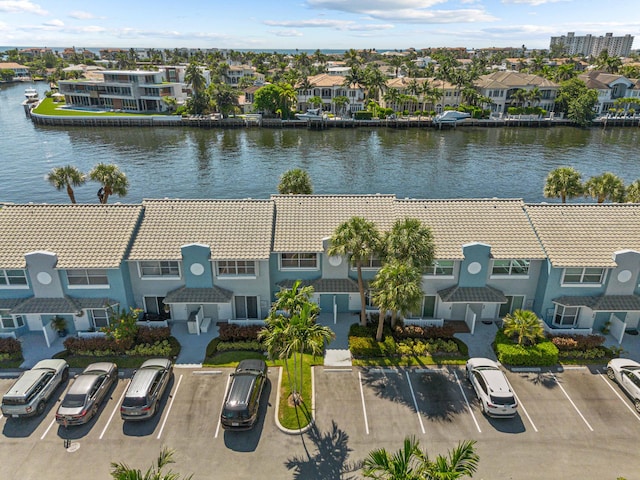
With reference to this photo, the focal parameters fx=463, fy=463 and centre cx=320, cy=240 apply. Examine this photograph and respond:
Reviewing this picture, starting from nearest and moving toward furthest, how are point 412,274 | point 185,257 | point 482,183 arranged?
point 412,274 < point 185,257 < point 482,183

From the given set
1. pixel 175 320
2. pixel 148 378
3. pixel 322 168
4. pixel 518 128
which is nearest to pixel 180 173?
pixel 322 168

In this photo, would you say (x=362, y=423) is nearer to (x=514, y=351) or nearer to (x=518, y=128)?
(x=514, y=351)

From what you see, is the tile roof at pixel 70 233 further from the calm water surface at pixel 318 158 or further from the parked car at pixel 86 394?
the calm water surface at pixel 318 158

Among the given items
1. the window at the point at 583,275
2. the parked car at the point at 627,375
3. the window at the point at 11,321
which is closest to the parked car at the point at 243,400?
the window at the point at 11,321

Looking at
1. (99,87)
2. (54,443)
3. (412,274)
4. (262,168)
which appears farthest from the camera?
(99,87)

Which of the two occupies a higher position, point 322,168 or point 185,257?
point 185,257

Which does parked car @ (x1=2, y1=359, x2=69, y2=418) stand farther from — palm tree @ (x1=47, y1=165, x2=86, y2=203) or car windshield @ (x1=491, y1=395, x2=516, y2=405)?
palm tree @ (x1=47, y1=165, x2=86, y2=203)

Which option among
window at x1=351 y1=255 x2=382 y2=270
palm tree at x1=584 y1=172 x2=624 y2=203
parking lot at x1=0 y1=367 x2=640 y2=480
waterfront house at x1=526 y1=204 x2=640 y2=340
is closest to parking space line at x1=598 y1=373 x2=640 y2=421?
parking lot at x1=0 y1=367 x2=640 y2=480
